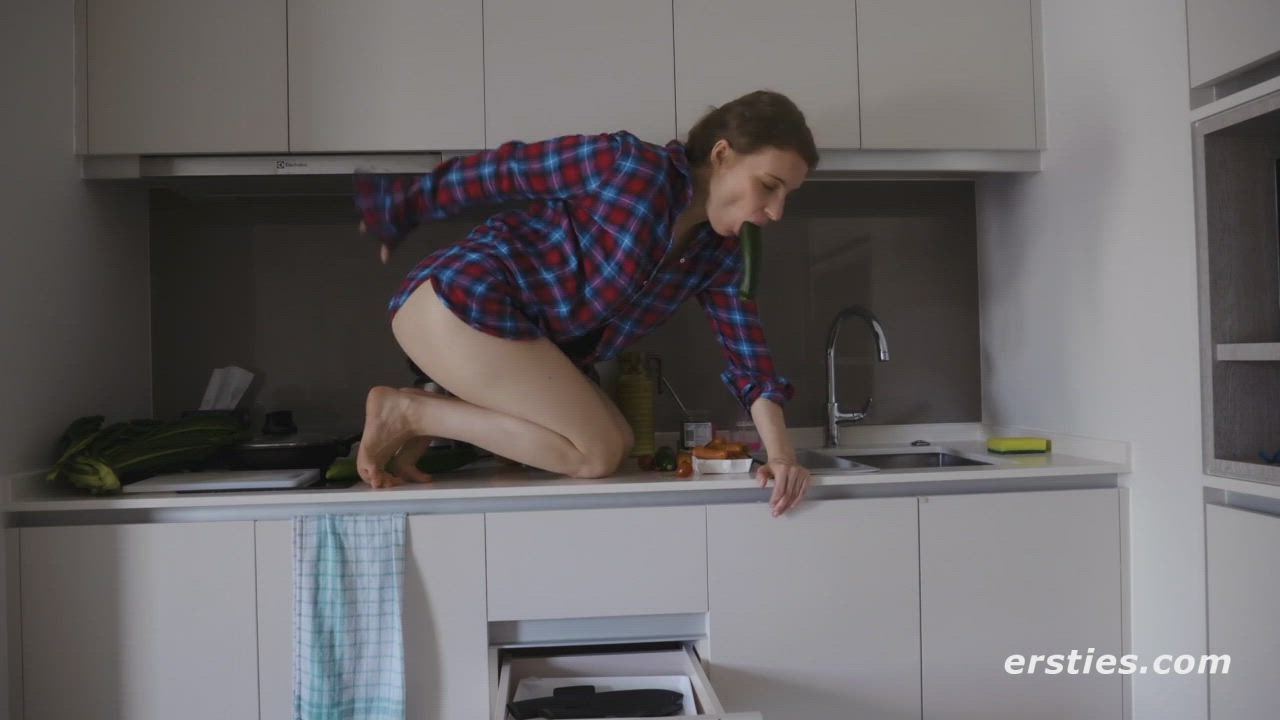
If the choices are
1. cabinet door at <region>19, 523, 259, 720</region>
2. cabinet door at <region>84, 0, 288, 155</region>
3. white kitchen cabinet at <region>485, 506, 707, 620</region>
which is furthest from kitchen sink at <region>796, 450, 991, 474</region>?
cabinet door at <region>84, 0, 288, 155</region>

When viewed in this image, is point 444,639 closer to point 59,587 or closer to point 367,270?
point 59,587

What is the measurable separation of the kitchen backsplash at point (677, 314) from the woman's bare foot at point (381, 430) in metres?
0.50

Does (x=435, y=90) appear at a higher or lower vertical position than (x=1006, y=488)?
higher

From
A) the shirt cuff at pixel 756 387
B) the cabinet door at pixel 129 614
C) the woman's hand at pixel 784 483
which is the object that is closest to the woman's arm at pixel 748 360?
the shirt cuff at pixel 756 387

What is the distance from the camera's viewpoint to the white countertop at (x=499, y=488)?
5.45 feet

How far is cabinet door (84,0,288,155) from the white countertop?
705mm

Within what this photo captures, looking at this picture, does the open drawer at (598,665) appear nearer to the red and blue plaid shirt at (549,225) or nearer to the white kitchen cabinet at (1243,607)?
the red and blue plaid shirt at (549,225)

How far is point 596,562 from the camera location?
1697 mm

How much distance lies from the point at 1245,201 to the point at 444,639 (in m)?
1.57

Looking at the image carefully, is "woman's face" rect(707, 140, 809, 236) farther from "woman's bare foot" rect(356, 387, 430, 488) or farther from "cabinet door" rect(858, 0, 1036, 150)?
"woman's bare foot" rect(356, 387, 430, 488)

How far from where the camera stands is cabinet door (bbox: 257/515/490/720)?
65.4 inches

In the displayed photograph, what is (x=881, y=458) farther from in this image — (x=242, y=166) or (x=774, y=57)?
(x=242, y=166)

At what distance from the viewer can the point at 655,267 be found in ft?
5.85

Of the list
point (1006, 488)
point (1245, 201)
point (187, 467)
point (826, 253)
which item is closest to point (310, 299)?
point (187, 467)
